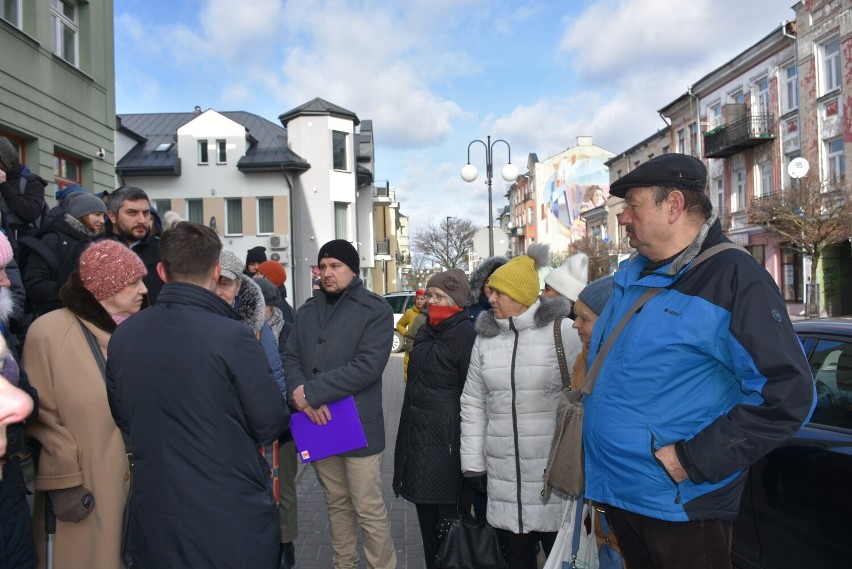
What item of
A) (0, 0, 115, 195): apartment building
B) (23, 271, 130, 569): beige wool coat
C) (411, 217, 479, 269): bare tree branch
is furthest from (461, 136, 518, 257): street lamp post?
(411, 217, 479, 269): bare tree branch

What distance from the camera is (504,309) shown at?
12.7 ft

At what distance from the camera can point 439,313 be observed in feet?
14.6

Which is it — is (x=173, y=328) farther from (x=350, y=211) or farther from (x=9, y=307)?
(x=350, y=211)

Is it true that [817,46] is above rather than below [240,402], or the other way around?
above

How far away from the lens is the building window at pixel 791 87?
29547mm

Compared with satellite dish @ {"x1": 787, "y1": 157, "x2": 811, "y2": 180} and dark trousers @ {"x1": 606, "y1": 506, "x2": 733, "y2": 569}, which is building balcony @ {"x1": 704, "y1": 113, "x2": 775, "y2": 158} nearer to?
satellite dish @ {"x1": 787, "y1": 157, "x2": 811, "y2": 180}

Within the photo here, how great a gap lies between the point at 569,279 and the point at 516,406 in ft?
4.42

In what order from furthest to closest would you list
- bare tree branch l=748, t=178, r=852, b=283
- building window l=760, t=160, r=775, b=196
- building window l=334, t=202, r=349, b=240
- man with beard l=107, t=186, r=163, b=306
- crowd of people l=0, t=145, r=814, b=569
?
building window l=334, t=202, r=349, b=240
building window l=760, t=160, r=775, b=196
bare tree branch l=748, t=178, r=852, b=283
man with beard l=107, t=186, r=163, b=306
crowd of people l=0, t=145, r=814, b=569

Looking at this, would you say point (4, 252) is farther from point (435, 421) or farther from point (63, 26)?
point (63, 26)

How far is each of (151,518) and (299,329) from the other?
184 centimetres

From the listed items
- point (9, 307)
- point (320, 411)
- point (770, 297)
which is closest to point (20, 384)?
point (9, 307)

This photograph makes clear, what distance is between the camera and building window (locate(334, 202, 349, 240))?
35.4 m

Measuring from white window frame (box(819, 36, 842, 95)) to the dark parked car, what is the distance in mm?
28498

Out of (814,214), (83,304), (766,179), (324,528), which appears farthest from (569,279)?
(766,179)
